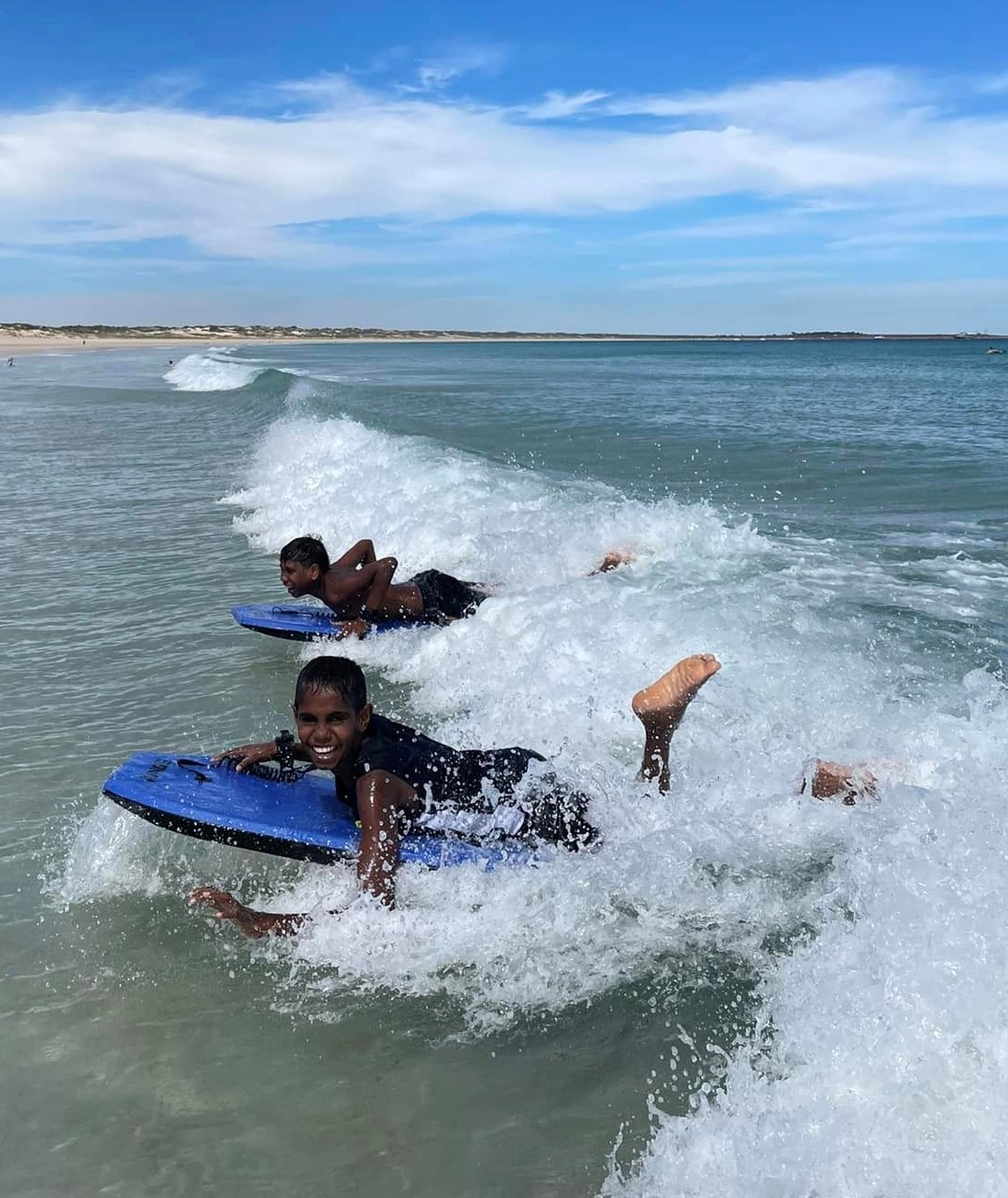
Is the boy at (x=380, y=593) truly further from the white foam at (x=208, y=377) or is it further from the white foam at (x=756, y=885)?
the white foam at (x=208, y=377)

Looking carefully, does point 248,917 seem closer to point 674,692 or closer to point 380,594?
point 674,692

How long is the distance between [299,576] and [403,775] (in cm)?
327

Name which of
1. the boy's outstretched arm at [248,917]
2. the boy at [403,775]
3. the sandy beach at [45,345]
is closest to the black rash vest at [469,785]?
the boy at [403,775]

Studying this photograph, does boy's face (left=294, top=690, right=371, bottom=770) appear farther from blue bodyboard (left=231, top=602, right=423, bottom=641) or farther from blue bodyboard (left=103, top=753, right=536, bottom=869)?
blue bodyboard (left=231, top=602, right=423, bottom=641)

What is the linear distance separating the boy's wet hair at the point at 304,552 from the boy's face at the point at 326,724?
3204mm

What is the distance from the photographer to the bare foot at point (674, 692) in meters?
4.80

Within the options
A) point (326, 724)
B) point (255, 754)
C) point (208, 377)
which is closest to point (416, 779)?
point (326, 724)

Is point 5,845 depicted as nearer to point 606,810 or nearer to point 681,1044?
point 606,810

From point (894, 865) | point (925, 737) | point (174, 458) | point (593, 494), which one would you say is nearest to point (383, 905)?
point (894, 865)

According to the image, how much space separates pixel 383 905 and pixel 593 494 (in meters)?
11.8

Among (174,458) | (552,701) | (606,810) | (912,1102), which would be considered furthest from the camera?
(174,458)

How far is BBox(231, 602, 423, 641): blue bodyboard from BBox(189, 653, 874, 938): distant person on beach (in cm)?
339

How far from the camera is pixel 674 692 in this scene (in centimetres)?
483

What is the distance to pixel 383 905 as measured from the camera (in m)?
4.17
